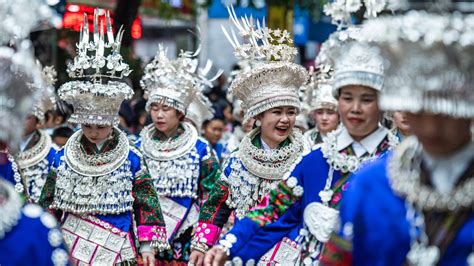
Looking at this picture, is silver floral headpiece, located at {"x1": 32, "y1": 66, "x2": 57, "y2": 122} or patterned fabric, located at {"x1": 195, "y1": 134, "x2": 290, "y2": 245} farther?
silver floral headpiece, located at {"x1": 32, "y1": 66, "x2": 57, "y2": 122}

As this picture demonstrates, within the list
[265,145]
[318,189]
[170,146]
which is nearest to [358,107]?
[318,189]

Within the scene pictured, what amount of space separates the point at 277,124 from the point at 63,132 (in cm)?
411

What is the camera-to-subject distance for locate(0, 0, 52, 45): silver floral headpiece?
174 inches

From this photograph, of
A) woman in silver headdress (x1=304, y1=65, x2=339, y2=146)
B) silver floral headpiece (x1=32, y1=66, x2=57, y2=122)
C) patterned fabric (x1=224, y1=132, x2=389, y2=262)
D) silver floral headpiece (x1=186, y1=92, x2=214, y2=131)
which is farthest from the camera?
silver floral headpiece (x1=186, y1=92, x2=214, y2=131)

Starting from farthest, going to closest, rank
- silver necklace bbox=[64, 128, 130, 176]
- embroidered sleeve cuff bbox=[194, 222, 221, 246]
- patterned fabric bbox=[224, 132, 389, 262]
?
silver necklace bbox=[64, 128, 130, 176] → embroidered sleeve cuff bbox=[194, 222, 221, 246] → patterned fabric bbox=[224, 132, 389, 262]

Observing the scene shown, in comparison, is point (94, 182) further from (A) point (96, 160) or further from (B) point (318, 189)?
(B) point (318, 189)

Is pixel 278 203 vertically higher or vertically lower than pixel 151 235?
higher

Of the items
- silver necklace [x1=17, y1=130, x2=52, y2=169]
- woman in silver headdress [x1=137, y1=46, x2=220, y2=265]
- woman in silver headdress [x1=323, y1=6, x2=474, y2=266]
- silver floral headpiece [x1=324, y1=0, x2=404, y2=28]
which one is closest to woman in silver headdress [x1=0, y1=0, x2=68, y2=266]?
woman in silver headdress [x1=323, y1=6, x2=474, y2=266]

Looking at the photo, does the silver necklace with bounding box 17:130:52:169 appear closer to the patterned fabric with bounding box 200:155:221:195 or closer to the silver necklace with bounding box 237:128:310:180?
the patterned fabric with bounding box 200:155:221:195

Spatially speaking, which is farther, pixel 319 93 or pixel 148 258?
pixel 319 93

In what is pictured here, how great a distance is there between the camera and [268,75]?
7.50 metres

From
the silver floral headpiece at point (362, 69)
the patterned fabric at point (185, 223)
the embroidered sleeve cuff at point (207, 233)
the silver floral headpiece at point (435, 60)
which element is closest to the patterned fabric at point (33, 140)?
the patterned fabric at point (185, 223)

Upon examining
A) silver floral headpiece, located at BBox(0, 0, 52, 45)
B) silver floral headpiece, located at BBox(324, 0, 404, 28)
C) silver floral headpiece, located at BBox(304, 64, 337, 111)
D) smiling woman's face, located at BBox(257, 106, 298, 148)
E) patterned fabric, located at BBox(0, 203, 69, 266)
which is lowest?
patterned fabric, located at BBox(0, 203, 69, 266)

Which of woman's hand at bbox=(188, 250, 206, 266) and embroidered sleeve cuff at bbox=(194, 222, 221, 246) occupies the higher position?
embroidered sleeve cuff at bbox=(194, 222, 221, 246)
